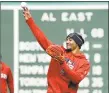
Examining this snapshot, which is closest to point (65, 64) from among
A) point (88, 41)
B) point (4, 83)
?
point (4, 83)

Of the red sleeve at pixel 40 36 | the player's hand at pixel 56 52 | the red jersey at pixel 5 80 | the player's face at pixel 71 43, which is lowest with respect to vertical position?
the red jersey at pixel 5 80

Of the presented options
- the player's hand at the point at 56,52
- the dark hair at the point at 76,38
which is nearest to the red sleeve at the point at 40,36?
the player's hand at the point at 56,52

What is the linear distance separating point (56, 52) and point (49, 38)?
4278 millimetres

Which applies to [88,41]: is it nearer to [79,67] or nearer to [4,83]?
[4,83]

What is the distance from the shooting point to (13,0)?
1135 cm

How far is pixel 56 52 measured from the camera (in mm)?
6992

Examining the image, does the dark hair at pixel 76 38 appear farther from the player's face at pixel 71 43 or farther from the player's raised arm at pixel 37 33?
the player's raised arm at pixel 37 33

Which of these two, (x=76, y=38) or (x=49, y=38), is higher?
(x=76, y=38)

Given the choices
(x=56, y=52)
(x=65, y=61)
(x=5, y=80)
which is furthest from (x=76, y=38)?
(x=5, y=80)

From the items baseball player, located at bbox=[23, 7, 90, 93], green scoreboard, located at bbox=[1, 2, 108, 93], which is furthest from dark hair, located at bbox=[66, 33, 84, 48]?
green scoreboard, located at bbox=[1, 2, 108, 93]

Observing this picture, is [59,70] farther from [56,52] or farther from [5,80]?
[5,80]

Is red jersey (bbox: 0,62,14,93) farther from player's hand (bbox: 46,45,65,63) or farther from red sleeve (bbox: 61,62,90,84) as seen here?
player's hand (bbox: 46,45,65,63)

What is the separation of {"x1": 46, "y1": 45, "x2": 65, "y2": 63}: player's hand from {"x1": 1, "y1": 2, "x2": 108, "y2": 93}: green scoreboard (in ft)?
13.6

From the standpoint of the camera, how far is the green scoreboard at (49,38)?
11.3 metres
